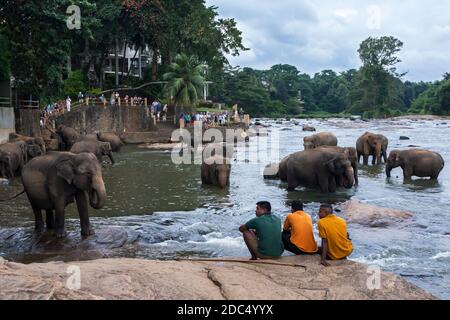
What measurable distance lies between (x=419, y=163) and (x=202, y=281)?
587 inches

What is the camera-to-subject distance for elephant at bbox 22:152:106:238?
9836mm

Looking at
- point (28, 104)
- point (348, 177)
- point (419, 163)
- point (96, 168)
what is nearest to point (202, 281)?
point (96, 168)

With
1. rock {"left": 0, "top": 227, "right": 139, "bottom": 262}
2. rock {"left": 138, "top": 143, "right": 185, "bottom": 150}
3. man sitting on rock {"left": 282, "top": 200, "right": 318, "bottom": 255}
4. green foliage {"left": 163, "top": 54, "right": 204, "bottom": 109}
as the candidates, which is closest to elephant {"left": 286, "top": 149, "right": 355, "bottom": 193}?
rock {"left": 0, "top": 227, "right": 139, "bottom": 262}

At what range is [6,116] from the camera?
2711 centimetres

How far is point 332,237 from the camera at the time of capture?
8117 mm

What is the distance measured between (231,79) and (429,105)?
1429 inches

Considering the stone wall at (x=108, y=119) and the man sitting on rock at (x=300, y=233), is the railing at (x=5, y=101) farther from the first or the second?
the man sitting on rock at (x=300, y=233)

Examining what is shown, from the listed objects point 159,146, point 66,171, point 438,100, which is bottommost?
point 159,146

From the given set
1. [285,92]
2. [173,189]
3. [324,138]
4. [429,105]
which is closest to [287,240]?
[173,189]

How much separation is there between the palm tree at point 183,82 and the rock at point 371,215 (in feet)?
104

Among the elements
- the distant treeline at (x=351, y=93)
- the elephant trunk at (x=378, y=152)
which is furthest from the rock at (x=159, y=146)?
the distant treeline at (x=351, y=93)

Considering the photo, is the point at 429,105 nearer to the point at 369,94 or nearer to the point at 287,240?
the point at 369,94

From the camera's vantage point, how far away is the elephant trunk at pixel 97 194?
961 cm

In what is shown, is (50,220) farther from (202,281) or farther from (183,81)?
(183,81)
